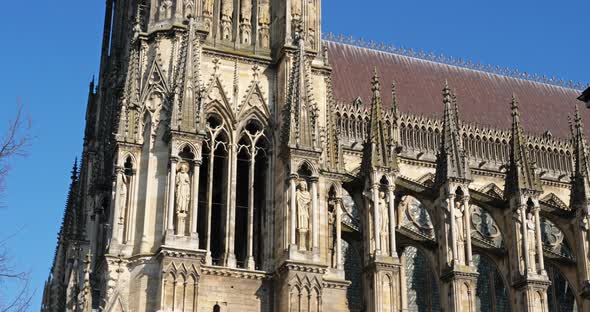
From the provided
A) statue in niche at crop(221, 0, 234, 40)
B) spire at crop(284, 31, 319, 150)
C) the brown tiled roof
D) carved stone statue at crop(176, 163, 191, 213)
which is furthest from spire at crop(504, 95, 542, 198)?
carved stone statue at crop(176, 163, 191, 213)

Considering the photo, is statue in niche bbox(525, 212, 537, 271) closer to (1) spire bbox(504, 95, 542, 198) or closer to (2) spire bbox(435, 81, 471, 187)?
(1) spire bbox(504, 95, 542, 198)

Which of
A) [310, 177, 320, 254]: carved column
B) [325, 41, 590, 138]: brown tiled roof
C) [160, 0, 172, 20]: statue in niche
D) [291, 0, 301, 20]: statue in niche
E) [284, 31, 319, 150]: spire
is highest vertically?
[325, 41, 590, 138]: brown tiled roof

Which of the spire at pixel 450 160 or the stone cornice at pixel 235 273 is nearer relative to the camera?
the stone cornice at pixel 235 273

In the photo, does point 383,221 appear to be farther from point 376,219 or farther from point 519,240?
point 519,240

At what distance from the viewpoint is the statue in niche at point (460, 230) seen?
25.4 metres

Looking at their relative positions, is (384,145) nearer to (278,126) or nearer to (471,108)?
(278,126)

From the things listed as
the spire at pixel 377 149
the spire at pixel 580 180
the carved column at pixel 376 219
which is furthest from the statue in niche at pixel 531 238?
the carved column at pixel 376 219

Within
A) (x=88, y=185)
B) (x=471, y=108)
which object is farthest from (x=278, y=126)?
(x=471, y=108)

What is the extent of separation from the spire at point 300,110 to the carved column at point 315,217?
0.87 m

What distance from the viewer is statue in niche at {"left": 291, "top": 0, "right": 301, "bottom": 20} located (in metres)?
24.9

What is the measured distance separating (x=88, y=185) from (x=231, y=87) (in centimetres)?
798

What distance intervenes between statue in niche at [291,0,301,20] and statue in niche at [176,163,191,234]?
5.08 meters

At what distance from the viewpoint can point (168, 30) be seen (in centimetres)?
2364

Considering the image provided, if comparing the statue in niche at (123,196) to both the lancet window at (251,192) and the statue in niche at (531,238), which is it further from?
→ the statue in niche at (531,238)
